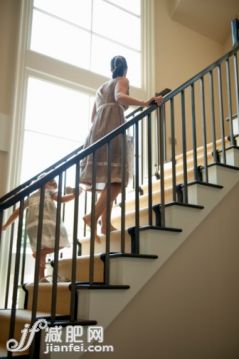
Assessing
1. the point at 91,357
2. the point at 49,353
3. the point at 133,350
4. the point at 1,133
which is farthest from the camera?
the point at 1,133

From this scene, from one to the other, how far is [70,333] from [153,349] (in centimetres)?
53

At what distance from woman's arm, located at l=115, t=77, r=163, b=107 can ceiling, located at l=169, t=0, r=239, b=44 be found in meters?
3.43

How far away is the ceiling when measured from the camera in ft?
17.6

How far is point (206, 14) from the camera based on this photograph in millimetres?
5527

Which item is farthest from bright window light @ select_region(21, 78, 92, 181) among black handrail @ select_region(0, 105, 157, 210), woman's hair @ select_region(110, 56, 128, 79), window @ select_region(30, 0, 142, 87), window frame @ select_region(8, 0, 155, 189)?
black handrail @ select_region(0, 105, 157, 210)

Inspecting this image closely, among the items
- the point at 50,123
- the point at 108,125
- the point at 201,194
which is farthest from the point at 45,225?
the point at 50,123

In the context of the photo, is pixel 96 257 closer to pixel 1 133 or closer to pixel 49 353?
pixel 49 353

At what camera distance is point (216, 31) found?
5.79 m

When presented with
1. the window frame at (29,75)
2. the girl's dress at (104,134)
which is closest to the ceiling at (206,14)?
the window frame at (29,75)

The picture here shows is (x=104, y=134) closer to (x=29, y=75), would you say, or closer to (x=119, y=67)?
(x=119, y=67)

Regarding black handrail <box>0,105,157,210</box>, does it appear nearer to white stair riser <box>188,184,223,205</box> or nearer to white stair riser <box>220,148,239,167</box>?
white stair riser <box>188,184,223,205</box>

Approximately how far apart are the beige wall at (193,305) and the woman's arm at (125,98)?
32.0 inches

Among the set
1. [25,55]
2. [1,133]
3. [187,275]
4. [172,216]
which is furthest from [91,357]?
[25,55]

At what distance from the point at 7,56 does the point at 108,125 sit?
1998mm
